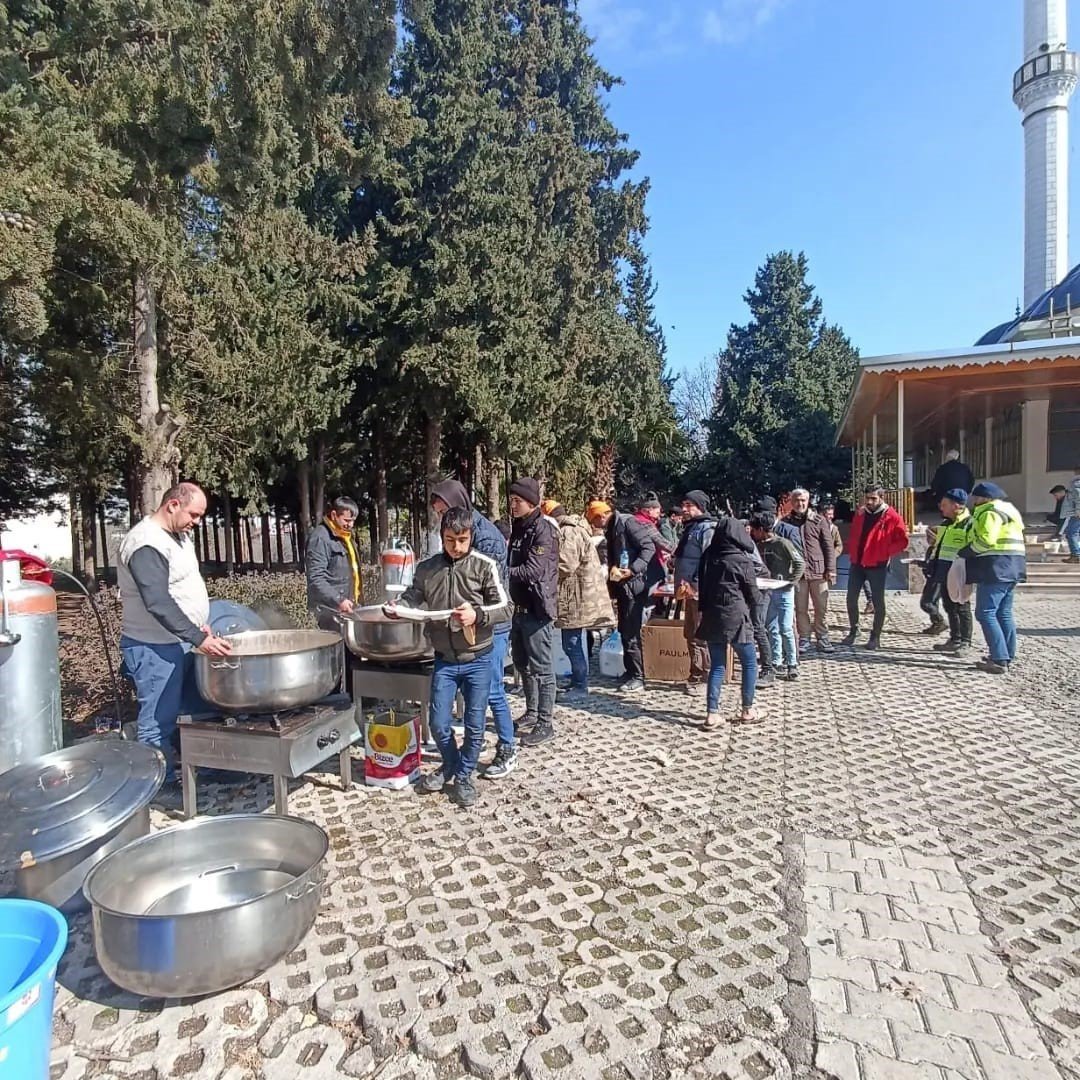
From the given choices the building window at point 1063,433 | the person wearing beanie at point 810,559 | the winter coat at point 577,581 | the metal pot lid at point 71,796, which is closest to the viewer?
the metal pot lid at point 71,796

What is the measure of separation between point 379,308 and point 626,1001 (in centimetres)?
1643

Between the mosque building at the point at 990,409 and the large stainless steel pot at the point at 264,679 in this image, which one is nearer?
the large stainless steel pot at the point at 264,679

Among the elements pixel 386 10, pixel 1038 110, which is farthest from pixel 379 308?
pixel 1038 110

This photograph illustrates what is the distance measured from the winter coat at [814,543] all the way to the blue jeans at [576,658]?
266 centimetres

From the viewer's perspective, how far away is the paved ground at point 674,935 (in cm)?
238

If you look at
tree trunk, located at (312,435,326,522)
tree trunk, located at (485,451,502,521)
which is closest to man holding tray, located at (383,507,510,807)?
tree trunk, located at (312,435,326,522)

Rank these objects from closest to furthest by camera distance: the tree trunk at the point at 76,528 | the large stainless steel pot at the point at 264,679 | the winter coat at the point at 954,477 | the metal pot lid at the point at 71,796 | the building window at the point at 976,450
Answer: the metal pot lid at the point at 71,796 < the large stainless steel pot at the point at 264,679 < the winter coat at the point at 954,477 < the tree trunk at the point at 76,528 < the building window at the point at 976,450

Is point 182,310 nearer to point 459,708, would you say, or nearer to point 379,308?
point 379,308

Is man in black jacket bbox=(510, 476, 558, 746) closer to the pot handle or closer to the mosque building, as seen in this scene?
the pot handle

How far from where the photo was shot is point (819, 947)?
113 inches

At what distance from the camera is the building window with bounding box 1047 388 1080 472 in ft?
58.9

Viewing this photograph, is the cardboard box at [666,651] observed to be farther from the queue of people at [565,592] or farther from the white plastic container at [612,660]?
the white plastic container at [612,660]

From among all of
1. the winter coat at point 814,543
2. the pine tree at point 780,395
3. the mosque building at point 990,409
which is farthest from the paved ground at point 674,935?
the pine tree at point 780,395

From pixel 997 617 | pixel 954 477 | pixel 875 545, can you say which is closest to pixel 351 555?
pixel 875 545
